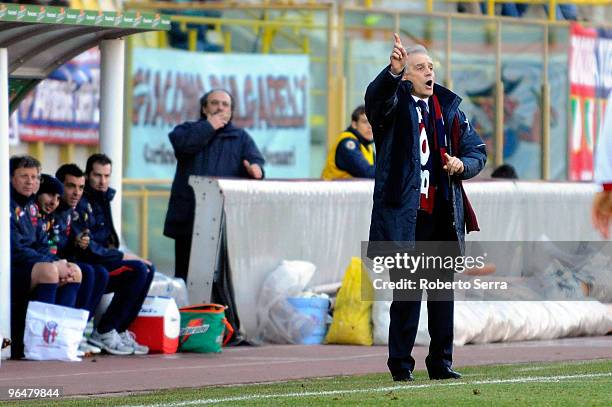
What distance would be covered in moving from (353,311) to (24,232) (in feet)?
9.93

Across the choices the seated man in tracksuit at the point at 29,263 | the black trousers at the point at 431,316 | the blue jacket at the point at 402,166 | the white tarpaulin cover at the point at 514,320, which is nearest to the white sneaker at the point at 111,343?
the seated man in tracksuit at the point at 29,263

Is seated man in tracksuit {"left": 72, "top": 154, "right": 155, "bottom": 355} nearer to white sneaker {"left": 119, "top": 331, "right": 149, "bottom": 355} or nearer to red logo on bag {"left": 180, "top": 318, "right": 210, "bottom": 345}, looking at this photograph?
white sneaker {"left": 119, "top": 331, "right": 149, "bottom": 355}

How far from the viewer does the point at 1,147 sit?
11.7m

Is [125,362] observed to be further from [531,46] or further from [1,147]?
[531,46]

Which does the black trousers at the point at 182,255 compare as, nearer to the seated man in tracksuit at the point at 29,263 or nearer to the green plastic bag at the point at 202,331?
the green plastic bag at the point at 202,331

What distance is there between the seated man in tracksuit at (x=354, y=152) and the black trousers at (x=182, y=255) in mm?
1752

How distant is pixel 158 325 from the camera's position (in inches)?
496

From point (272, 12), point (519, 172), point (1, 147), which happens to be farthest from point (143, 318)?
point (519, 172)

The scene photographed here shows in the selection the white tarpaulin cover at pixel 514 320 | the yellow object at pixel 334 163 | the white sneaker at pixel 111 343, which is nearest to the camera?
the white sneaker at pixel 111 343

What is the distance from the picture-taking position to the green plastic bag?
12672mm

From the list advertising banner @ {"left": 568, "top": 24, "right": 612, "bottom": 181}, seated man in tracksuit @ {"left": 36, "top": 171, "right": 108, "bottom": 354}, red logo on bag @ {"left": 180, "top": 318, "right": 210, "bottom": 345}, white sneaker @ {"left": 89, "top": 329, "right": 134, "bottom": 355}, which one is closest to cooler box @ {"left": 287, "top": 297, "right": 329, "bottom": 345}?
red logo on bag @ {"left": 180, "top": 318, "right": 210, "bottom": 345}

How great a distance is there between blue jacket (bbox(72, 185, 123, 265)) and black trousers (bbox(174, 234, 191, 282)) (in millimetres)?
934

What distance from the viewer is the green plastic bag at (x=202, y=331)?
12672 millimetres

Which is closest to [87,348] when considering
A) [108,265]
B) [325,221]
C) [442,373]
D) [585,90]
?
[108,265]
